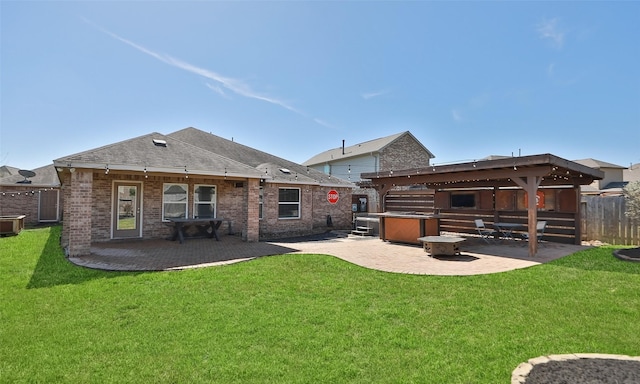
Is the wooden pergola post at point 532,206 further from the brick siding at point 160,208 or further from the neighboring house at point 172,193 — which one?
the brick siding at point 160,208

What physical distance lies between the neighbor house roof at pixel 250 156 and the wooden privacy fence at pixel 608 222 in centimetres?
1068

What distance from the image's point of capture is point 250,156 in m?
18.3

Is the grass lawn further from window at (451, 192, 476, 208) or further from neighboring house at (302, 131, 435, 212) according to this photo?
neighboring house at (302, 131, 435, 212)

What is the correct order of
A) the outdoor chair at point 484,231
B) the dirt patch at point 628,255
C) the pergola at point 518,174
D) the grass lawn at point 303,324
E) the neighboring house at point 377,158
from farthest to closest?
the neighboring house at point 377,158 < the outdoor chair at point 484,231 < the pergola at point 518,174 < the dirt patch at point 628,255 < the grass lawn at point 303,324

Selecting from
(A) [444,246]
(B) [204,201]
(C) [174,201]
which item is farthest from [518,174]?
(C) [174,201]

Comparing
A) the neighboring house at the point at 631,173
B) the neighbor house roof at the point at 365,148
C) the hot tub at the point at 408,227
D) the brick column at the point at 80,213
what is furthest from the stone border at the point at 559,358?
the neighboring house at the point at 631,173

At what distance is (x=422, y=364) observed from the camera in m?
3.22

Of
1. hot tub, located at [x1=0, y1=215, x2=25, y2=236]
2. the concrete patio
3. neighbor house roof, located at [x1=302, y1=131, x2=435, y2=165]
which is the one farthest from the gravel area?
neighbor house roof, located at [x1=302, y1=131, x2=435, y2=165]

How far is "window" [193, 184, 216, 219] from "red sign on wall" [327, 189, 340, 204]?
6.31 m

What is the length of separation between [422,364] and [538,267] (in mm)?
5810

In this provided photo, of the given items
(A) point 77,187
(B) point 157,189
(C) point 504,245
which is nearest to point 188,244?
(B) point 157,189

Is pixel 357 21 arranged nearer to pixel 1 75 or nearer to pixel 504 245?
pixel 504 245

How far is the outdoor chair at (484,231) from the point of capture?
12.3 m

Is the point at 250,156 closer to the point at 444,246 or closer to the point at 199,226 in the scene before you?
the point at 199,226
